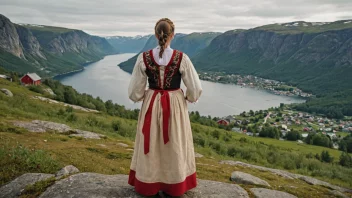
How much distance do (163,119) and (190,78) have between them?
965 mm

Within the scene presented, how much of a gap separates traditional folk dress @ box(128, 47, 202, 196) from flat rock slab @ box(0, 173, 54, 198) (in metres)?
2.30

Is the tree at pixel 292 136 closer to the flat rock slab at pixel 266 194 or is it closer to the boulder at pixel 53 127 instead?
the boulder at pixel 53 127

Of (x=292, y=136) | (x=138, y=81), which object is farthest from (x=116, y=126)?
(x=292, y=136)

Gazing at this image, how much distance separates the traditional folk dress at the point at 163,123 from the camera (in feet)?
19.7

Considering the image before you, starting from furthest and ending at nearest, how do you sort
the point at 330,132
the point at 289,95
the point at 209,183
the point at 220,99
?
the point at 289,95, the point at 220,99, the point at 330,132, the point at 209,183

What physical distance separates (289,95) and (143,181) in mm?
176019

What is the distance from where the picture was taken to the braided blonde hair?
5.83 m

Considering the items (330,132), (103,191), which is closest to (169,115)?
(103,191)

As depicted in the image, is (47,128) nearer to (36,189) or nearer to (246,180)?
(36,189)

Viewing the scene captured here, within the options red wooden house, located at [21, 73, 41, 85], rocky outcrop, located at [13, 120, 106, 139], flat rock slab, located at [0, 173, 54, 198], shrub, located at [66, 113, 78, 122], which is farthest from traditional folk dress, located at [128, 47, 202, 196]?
red wooden house, located at [21, 73, 41, 85]

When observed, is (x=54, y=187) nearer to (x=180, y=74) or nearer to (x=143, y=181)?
(x=143, y=181)

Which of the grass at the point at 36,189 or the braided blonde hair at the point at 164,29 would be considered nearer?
the braided blonde hair at the point at 164,29

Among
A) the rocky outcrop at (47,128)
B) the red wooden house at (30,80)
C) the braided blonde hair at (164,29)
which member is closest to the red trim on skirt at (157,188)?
the braided blonde hair at (164,29)

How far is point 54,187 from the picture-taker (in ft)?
20.2
